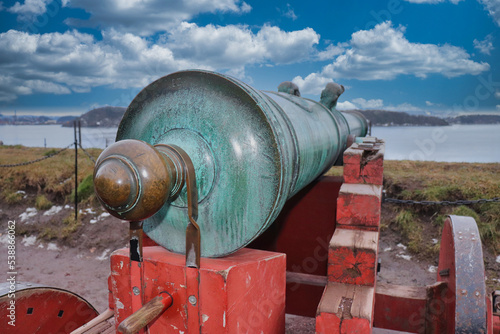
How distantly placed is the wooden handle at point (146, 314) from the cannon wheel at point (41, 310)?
1244 mm

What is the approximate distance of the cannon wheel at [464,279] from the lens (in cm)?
198

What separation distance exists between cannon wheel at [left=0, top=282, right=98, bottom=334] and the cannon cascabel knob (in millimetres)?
1468

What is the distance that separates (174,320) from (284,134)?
0.71m

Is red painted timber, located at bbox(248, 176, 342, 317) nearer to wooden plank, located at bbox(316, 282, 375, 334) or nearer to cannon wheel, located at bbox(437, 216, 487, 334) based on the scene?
cannon wheel, located at bbox(437, 216, 487, 334)

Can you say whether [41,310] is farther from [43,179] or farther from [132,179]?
[43,179]

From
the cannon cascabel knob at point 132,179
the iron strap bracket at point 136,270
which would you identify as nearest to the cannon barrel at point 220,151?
the cannon cascabel knob at point 132,179

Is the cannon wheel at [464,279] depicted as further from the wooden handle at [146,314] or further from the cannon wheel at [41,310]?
the cannon wheel at [41,310]

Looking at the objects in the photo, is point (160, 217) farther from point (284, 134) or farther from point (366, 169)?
point (366, 169)

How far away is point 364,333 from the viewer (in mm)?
1518

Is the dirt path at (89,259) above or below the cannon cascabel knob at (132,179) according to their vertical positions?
below

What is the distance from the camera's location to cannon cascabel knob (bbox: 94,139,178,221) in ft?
3.20

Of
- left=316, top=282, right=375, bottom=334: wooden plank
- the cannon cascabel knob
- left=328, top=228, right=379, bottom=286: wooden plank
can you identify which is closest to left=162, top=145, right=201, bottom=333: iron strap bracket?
the cannon cascabel knob

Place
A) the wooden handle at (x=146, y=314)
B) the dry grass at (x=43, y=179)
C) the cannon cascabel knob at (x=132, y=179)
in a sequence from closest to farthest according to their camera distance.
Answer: the cannon cascabel knob at (x=132, y=179)
the wooden handle at (x=146, y=314)
the dry grass at (x=43, y=179)

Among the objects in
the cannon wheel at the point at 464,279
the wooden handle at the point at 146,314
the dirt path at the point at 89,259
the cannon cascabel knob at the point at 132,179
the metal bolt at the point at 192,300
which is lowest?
the dirt path at the point at 89,259
